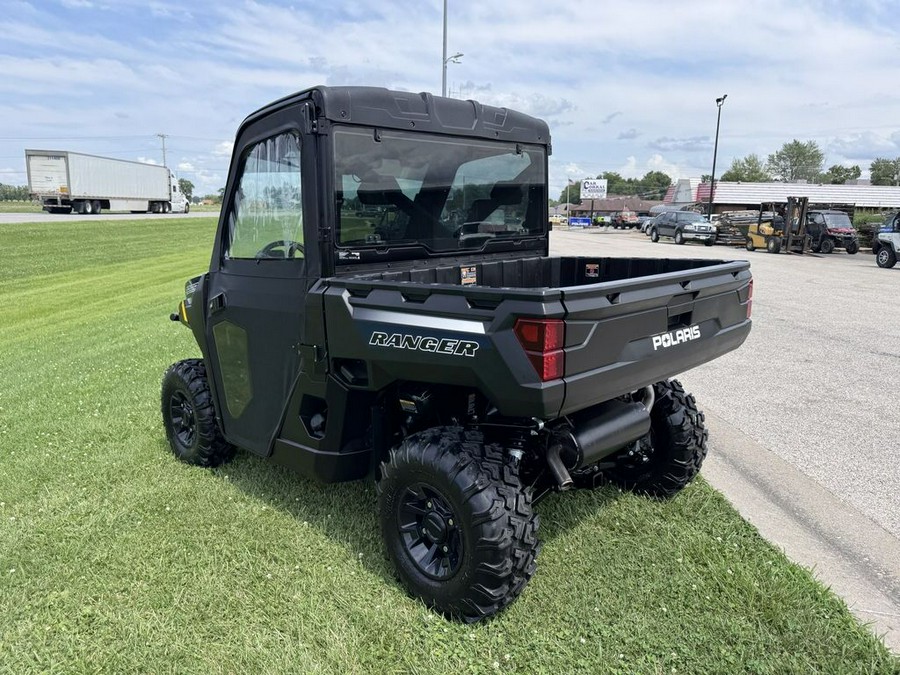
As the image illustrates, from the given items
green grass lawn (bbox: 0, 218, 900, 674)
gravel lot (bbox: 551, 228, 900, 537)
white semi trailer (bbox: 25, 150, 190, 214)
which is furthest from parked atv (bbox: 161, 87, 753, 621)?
white semi trailer (bbox: 25, 150, 190, 214)

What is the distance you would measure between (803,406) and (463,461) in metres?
4.18

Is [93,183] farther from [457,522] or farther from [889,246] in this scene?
[457,522]

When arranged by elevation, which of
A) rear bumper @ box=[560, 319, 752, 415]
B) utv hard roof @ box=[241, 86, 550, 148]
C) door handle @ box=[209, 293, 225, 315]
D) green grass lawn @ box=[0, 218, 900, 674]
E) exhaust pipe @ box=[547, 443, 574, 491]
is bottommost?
green grass lawn @ box=[0, 218, 900, 674]

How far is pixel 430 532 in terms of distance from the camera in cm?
281

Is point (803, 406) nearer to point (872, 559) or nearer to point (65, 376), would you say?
point (872, 559)

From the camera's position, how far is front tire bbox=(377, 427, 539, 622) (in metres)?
2.55

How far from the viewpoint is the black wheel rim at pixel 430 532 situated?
276 centimetres

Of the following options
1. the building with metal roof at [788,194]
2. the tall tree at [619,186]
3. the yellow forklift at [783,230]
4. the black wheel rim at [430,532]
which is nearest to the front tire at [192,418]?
the black wheel rim at [430,532]

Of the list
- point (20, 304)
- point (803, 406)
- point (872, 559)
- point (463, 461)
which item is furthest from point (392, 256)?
point (20, 304)

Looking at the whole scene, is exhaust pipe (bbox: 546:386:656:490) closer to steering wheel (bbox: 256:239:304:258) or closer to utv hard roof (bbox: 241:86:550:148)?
steering wheel (bbox: 256:239:304:258)

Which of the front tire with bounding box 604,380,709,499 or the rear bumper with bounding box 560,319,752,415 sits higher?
the rear bumper with bounding box 560,319,752,415

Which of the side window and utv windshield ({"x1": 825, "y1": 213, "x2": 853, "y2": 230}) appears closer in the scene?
the side window

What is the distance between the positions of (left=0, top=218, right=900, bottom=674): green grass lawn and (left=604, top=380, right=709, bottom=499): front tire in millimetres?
128

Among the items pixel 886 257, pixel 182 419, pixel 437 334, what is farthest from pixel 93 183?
pixel 437 334
